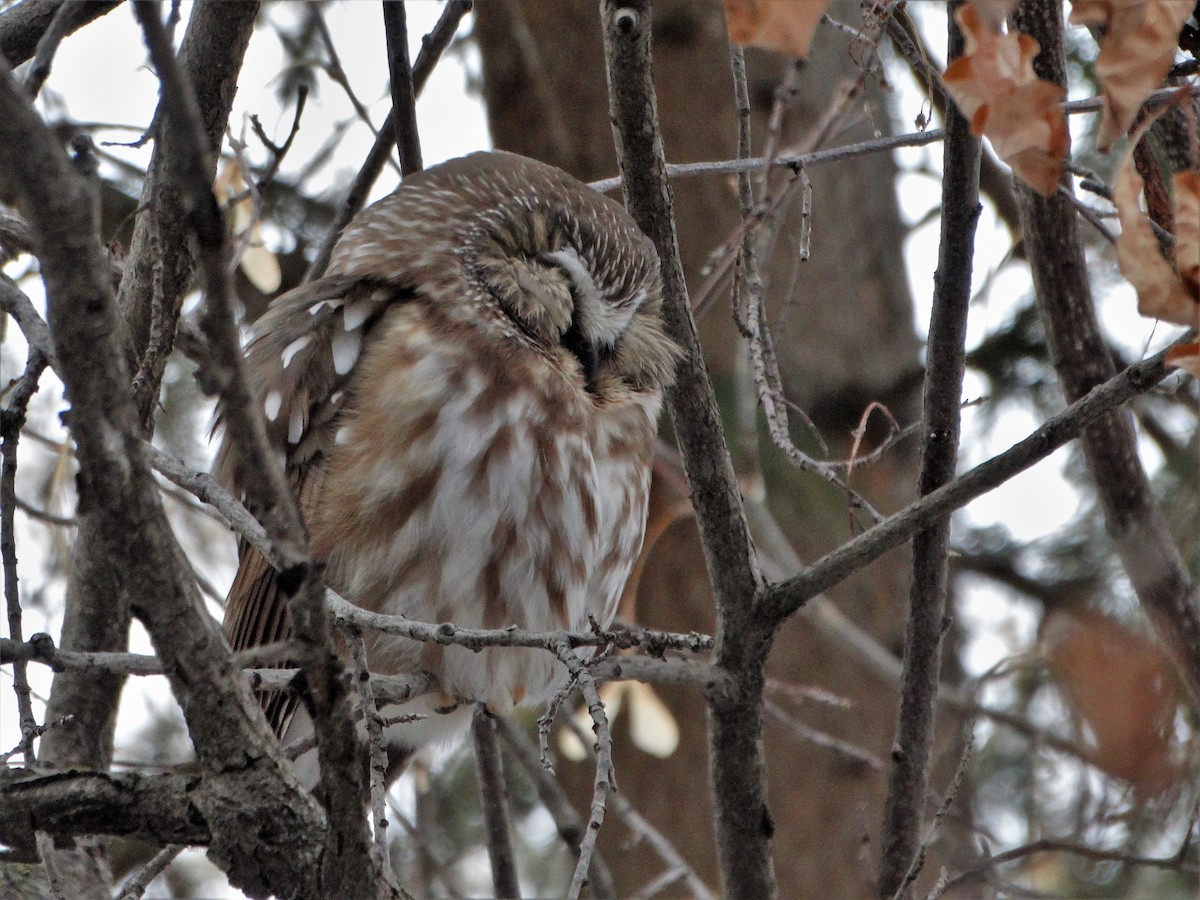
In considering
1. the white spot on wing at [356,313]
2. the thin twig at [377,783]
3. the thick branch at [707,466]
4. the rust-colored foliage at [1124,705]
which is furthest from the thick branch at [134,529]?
the rust-colored foliage at [1124,705]

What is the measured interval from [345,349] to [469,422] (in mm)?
333

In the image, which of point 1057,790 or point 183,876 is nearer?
point 1057,790

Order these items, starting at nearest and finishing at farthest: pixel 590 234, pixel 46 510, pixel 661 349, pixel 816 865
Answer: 1. pixel 661 349
2. pixel 590 234
3. pixel 46 510
4. pixel 816 865

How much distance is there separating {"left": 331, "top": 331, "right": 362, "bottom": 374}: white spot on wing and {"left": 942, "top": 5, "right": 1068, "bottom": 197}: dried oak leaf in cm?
170

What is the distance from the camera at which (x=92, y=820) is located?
168cm

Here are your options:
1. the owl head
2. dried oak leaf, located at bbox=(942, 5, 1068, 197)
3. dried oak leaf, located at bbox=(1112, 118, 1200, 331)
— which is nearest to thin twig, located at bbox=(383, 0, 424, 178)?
the owl head

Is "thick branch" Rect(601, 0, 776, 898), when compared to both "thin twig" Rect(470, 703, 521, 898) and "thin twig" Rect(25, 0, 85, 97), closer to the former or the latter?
"thin twig" Rect(25, 0, 85, 97)

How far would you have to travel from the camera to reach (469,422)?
2.76m

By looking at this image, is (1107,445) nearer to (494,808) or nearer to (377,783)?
(494,808)

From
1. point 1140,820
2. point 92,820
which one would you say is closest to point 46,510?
point 92,820

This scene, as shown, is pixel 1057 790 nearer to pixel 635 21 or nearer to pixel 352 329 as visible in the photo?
pixel 352 329

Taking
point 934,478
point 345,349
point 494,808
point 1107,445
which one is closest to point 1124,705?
point 1107,445

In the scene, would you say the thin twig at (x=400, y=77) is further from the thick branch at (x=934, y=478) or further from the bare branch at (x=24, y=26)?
the thick branch at (x=934, y=478)

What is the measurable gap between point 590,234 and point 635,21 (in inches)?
43.6
